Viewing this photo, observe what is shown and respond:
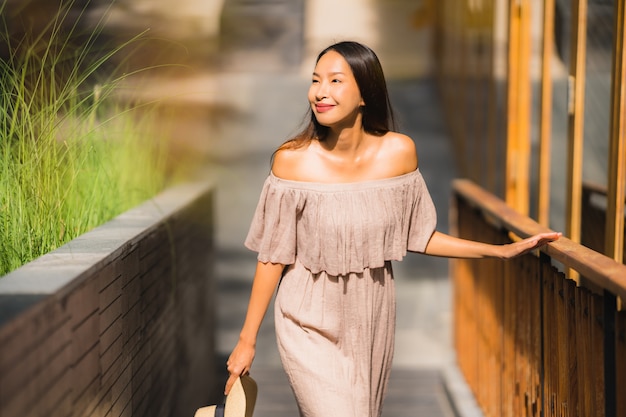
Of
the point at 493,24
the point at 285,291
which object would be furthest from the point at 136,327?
the point at 493,24

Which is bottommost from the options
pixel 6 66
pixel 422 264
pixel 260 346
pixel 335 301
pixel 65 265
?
pixel 260 346

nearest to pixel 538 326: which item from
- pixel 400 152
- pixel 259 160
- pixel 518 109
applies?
pixel 400 152

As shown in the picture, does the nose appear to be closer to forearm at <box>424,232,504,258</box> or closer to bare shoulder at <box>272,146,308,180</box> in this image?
bare shoulder at <box>272,146,308,180</box>

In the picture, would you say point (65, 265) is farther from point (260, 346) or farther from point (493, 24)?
point (260, 346)

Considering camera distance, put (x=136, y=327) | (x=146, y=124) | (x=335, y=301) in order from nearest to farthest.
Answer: (x=335, y=301)
(x=136, y=327)
(x=146, y=124)

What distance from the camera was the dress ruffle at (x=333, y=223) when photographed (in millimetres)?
2498

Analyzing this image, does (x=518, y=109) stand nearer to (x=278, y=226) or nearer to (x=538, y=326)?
(x=538, y=326)

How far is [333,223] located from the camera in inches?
98.3

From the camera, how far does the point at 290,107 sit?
6637mm

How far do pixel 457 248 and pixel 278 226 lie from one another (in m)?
0.53

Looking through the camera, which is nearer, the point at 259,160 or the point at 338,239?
the point at 338,239

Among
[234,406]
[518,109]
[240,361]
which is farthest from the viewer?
[518,109]

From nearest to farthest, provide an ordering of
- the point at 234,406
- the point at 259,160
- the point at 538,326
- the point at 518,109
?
the point at 234,406
the point at 538,326
the point at 518,109
the point at 259,160

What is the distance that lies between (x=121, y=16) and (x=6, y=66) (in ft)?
12.5
